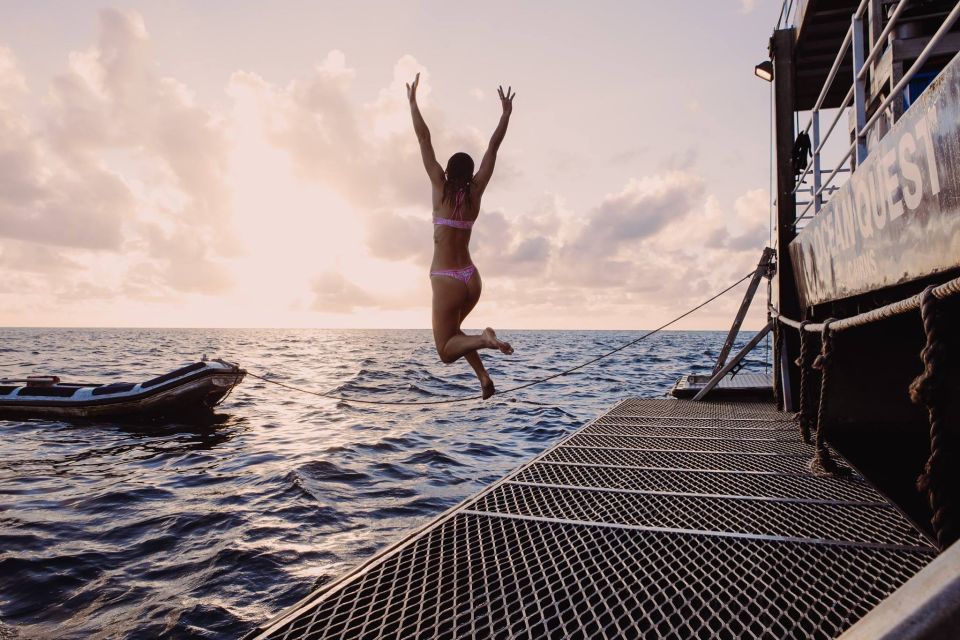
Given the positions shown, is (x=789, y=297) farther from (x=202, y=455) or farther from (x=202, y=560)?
(x=202, y=455)

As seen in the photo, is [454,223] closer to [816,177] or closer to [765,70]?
[816,177]

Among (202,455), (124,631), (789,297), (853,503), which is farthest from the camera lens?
(202,455)

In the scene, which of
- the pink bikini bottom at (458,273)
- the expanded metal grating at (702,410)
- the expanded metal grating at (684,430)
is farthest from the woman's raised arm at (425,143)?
the expanded metal grating at (702,410)

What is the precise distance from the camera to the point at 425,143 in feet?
14.2

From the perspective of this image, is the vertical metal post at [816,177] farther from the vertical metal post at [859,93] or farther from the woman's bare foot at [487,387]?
the woman's bare foot at [487,387]

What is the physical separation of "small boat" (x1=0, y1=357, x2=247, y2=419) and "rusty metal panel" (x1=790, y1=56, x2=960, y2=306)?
1357cm

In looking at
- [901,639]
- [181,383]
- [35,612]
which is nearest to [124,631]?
[35,612]

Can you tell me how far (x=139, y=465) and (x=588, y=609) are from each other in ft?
32.6

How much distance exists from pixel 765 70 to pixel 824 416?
6.90m

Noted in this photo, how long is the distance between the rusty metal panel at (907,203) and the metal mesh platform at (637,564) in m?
1.53

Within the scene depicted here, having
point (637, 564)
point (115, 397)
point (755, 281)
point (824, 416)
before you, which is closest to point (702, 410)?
point (755, 281)

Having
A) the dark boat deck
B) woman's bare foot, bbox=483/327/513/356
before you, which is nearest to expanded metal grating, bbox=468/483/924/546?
woman's bare foot, bbox=483/327/513/356

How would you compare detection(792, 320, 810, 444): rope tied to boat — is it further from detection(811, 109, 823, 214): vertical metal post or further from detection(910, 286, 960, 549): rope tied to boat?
Answer: detection(910, 286, 960, 549): rope tied to boat

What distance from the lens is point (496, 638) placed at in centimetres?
224
